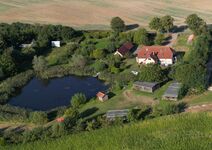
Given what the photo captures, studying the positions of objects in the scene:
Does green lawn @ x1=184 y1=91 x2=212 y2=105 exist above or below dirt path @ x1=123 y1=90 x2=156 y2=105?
above

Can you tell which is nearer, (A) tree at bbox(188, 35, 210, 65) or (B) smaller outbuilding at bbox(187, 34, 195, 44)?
(A) tree at bbox(188, 35, 210, 65)

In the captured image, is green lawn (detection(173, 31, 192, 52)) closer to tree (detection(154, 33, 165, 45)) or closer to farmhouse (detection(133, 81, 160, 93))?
tree (detection(154, 33, 165, 45))

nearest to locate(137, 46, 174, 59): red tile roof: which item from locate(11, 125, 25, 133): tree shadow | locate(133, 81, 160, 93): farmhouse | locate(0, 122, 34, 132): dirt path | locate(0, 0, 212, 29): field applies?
locate(133, 81, 160, 93): farmhouse

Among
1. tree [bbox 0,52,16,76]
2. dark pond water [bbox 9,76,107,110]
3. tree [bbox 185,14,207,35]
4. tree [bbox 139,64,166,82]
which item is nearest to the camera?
dark pond water [bbox 9,76,107,110]

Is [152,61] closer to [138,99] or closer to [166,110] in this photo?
[138,99]

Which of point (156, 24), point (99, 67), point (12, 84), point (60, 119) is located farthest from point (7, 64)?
point (156, 24)

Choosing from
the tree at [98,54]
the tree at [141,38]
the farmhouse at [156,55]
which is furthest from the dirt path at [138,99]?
the tree at [141,38]
